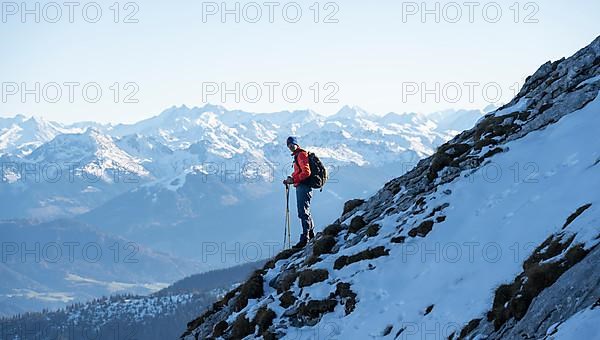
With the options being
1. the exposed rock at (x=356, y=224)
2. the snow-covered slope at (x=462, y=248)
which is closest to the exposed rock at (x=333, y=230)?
the snow-covered slope at (x=462, y=248)

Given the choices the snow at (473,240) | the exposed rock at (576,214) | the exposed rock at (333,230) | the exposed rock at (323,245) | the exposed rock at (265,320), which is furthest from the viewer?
the exposed rock at (333,230)

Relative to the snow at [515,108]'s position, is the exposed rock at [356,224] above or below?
below

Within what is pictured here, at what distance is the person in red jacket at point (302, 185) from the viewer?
27172 millimetres

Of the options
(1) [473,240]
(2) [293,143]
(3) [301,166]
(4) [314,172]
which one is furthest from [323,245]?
(1) [473,240]

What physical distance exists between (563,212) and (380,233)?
6.45 meters

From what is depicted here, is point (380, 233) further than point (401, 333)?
Yes

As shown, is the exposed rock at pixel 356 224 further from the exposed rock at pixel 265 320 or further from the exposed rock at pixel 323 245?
the exposed rock at pixel 265 320

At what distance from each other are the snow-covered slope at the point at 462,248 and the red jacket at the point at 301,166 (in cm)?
230

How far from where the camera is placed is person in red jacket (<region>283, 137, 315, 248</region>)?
2717 centimetres

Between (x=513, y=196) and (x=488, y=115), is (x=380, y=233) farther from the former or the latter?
(x=488, y=115)

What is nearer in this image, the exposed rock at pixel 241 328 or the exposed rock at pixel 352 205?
the exposed rock at pixel 241 328

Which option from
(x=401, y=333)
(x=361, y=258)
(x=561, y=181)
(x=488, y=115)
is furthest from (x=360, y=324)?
(x=488, y=115)

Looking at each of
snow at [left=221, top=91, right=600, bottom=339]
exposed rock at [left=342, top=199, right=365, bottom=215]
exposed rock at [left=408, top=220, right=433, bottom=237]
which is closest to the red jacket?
exposed rock at [left=342, top=199, right=365, bottom=215]

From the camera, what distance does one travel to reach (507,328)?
1455 cm
